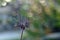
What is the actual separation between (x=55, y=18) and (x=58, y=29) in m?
0.07

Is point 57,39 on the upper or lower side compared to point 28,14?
lower

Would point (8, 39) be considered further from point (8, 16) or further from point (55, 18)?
point (55, 18)

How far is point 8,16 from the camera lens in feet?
3.06

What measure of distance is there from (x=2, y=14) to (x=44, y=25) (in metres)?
0.26

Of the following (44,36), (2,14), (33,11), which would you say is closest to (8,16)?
(2,14)

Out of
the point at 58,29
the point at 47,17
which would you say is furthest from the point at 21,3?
the point at 58,29

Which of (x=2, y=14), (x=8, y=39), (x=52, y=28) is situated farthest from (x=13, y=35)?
(x=52, y=28)

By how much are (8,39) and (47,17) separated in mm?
271

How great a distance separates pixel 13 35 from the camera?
0.94m

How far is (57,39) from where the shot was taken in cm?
102

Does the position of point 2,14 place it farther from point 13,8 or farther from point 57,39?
point 57,39

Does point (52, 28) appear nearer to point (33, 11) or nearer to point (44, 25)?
point (44, 25)

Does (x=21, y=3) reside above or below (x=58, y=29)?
above

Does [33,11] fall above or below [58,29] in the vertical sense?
above
